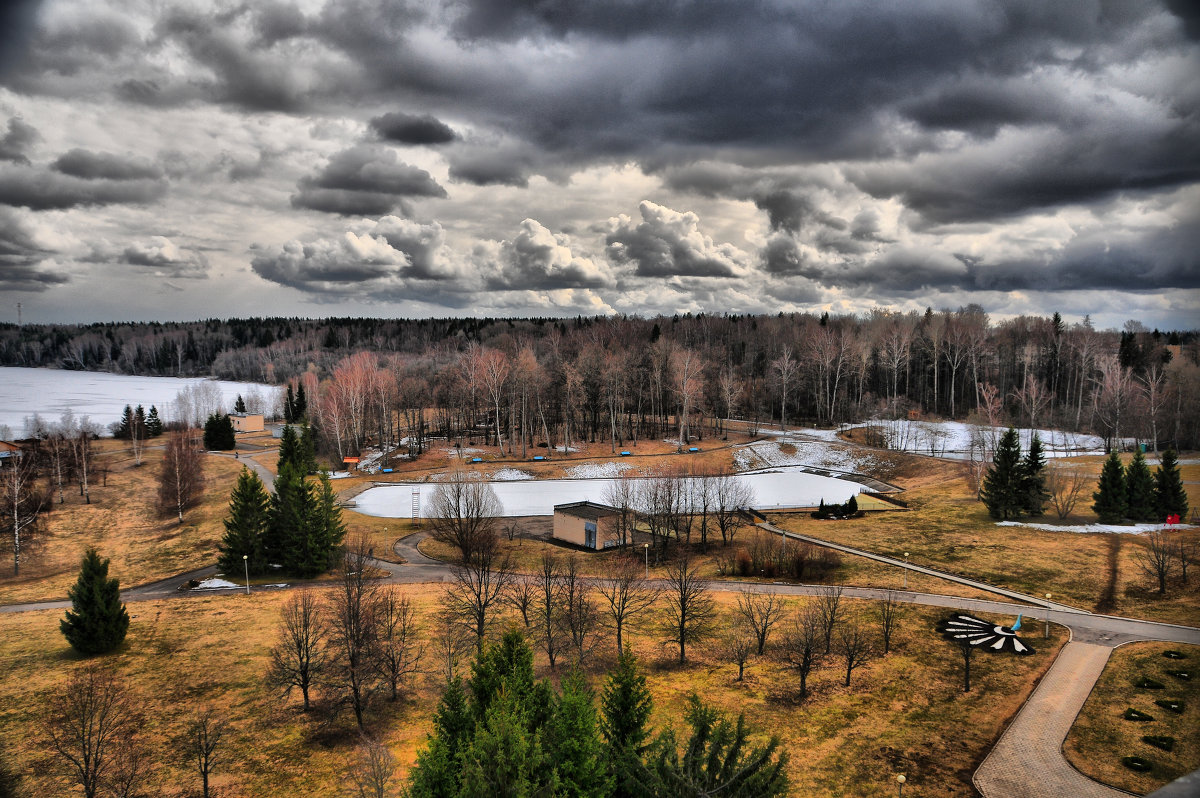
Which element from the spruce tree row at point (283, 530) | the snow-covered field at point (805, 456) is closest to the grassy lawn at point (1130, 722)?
the spruce tree row at point (283, 530)

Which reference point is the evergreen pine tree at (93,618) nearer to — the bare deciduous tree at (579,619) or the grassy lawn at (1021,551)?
the bare deciduous tree at (579,619)

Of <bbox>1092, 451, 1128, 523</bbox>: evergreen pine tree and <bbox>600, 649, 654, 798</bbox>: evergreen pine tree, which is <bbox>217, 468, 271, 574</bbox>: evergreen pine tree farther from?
<bbox>1092, 451, 1128, 523</bbox>: evergreen pine tree

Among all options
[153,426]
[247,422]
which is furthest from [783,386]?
[153,426]

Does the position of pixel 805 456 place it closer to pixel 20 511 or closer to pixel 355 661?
pixel 355 661

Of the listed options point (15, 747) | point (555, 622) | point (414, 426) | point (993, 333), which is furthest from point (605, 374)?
point (993, 333)

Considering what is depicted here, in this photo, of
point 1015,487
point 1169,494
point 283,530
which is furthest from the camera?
point 1015,487

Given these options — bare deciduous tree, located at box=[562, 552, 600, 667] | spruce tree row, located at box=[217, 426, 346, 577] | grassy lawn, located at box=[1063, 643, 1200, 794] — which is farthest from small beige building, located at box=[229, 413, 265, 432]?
grassy lawn, located at box=[1063, 643, 1200, 794]

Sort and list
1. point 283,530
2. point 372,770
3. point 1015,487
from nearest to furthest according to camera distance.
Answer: point 372,770 < point 283,530 < point 1015,487
